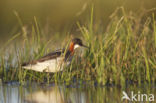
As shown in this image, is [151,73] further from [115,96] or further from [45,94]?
[45,94]

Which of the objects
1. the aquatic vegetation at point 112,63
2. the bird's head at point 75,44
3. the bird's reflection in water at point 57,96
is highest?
the bird's head at point 75,44

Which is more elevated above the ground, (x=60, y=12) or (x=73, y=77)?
(x=60, y=12)

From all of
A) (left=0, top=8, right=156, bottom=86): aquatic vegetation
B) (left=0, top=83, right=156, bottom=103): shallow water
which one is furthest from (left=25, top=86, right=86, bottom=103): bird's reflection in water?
(left=0, top=8, right=156, bottom=86): aquatic vegetation

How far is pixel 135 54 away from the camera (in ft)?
25.7

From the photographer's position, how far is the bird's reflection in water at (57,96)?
672cm

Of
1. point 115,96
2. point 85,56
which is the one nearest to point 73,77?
point 85,56

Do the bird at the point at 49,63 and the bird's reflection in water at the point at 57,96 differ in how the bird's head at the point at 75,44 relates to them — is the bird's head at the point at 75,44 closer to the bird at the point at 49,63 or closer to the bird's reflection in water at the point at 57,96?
the bird at the point at 49,63

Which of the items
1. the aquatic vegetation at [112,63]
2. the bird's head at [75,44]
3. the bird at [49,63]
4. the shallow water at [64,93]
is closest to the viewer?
the shallow water at [64,93]

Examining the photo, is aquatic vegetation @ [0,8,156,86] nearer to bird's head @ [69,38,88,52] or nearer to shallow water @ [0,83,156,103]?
shallow water @ [0,83,156,103]

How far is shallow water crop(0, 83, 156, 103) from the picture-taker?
672 cm

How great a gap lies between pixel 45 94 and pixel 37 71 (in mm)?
1476

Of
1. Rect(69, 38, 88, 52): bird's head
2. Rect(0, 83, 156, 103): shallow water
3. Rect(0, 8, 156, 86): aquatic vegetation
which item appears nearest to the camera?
Rect(0, 83, 156, 103): shallow water

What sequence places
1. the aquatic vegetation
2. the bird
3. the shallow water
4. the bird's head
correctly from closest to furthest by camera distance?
the shallow water < the aquatic vegetation < the bird < the bird's head

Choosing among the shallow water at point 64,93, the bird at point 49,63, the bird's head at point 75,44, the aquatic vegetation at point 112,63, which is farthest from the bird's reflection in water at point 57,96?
the bird's head at point 75,44
